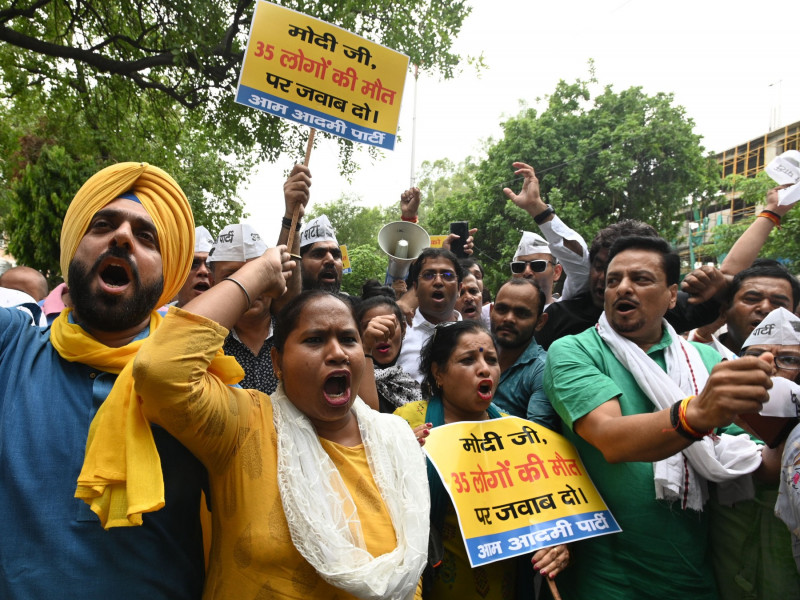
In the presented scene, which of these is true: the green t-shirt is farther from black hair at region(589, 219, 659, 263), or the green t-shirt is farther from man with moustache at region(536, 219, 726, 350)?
black hair at region(589, 219, 659, 263)

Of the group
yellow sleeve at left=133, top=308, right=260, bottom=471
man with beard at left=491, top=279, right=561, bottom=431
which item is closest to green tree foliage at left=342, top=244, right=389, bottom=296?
man with beard at left=491, top=279, right=561, bottom=431

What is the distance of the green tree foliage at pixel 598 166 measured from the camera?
1761 cm

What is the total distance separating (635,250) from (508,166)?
59.0 ft

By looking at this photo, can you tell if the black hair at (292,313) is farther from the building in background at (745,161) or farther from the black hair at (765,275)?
the building in background at (745,161)

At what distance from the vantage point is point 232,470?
1638 millimetres

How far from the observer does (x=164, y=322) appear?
1440mm

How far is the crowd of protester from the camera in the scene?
4.77 feet

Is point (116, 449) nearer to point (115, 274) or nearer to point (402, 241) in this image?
point (115, 274)

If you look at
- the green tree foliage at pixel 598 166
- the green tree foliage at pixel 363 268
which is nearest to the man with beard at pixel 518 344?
the green tree foliage at pixel 598 166

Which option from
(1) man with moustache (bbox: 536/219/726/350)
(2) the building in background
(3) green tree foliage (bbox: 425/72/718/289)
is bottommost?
(1) man with moustache (bbox: 536/219/726/350)

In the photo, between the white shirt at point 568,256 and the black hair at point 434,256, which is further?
the black hair at point 434,256

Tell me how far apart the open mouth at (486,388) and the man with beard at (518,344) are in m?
0.42

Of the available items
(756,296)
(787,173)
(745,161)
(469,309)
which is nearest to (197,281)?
(469,309)

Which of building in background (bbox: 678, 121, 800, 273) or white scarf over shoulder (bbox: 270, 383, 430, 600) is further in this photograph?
building in background (bbox: 678, 121, 800, 273)
